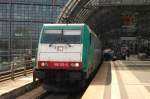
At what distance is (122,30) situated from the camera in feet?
279

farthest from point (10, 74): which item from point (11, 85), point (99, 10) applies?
point (99, 10)

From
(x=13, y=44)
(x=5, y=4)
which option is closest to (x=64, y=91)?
(x=13, y=44)

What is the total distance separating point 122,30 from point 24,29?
5073cm

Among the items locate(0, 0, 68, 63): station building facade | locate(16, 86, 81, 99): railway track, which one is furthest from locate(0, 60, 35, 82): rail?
locate(0, 0, 68, 63): station building facade

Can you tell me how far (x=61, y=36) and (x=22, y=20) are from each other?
57.0ft

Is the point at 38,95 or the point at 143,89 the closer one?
the point at 143,89

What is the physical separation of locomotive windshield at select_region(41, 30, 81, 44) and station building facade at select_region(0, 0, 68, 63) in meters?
9.53

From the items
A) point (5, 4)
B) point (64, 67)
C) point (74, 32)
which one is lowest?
point (64, 67)

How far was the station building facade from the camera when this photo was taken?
34.1 metres

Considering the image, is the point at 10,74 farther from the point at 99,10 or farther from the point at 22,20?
the point at 99,10

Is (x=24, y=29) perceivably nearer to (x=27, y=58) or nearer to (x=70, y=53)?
(x=27, y=58)

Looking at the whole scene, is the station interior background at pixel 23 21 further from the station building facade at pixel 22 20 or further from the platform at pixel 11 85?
the platform at pixel 11 85

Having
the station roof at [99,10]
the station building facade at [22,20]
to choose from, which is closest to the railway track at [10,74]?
the station building facade at [22,20]

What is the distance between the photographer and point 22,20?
1523 inches
